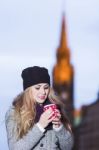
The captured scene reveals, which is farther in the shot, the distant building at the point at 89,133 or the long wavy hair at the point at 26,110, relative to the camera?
the distant building at the point at 89,133

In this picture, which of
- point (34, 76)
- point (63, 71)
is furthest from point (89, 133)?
point (34, 76)

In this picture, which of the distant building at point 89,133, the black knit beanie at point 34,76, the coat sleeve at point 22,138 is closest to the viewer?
the coat sleeve at point 22,138

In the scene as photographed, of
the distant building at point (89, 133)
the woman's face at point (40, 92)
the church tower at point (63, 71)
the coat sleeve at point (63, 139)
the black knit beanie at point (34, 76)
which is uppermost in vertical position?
the black knit beanie at point (34, 76)

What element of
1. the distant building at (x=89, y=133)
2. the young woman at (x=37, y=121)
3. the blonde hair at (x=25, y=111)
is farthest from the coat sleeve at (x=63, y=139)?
the distant building at (x=89, y=133)

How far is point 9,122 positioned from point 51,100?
182 mm

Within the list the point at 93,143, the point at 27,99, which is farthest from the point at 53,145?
the point at 93,143

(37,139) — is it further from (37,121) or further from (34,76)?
(34,76)

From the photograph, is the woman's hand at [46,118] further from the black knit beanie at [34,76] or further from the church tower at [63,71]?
the church tower at [63,71]

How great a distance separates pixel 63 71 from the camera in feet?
22.0

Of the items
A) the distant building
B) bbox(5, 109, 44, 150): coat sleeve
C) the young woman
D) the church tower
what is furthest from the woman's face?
the distant building

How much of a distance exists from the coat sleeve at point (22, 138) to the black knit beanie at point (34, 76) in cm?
16

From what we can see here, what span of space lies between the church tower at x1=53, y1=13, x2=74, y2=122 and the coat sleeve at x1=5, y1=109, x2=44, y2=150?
1.76m

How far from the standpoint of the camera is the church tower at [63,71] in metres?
4.81

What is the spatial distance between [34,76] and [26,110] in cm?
14
